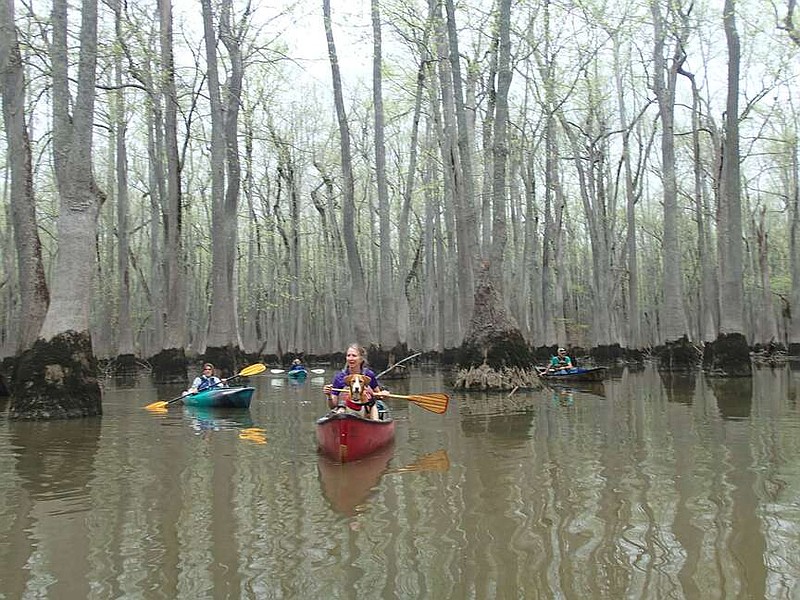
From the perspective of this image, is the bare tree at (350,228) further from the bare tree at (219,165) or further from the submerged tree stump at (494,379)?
the submerged tree stump at (494,379)

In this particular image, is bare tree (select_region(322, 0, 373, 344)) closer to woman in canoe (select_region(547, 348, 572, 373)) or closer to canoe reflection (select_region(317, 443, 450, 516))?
woman in canoe (select_region(547, 348, 572, 373))

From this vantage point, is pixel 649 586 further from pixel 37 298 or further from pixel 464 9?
pixel 464 9

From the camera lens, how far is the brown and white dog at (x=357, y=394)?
7.72m

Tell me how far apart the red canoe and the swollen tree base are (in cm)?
503

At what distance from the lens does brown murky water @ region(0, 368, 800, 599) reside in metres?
3.45

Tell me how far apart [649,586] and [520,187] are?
27926 mm

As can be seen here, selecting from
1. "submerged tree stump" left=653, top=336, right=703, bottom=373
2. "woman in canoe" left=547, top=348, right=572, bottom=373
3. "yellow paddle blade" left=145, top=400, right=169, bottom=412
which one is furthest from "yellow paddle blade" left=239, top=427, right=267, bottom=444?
"submerged tree stump" left=653, top=336, right=703, bottom=373

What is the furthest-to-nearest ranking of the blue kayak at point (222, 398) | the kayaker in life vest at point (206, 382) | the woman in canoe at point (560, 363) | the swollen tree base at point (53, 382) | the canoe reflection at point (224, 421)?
the woman in canoe at point (560, 363) → the kayaker in life vest at point (206, 382) → the blue kayak at point (222, 398) → the swollen tree base at point (53, 382) → the canoe reflection at point (224, 421)

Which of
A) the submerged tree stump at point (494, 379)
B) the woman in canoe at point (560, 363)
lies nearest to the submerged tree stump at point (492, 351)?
the submerged tree stump at point (494, 379)

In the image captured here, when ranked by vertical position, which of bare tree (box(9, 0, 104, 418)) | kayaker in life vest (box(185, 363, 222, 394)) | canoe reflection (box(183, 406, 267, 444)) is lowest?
canoe reflection (box(183, 406, 267, 444))

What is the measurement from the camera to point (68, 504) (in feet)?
16.8

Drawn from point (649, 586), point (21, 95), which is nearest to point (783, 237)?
point (21, 95)

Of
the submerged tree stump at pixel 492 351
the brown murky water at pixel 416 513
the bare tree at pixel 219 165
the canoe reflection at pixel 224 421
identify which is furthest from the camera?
the bare tree at pixel 219 165

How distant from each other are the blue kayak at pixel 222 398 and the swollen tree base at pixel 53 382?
2348mm
